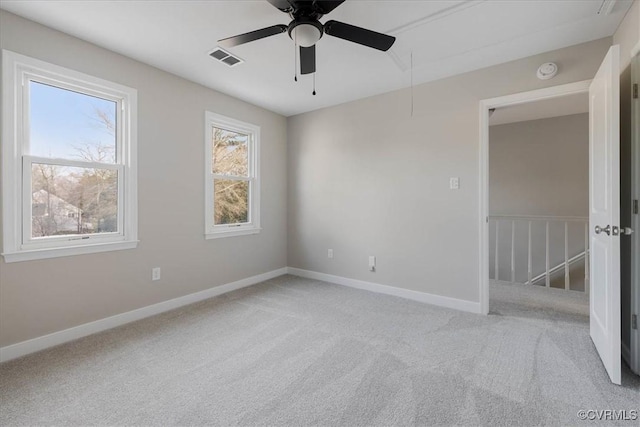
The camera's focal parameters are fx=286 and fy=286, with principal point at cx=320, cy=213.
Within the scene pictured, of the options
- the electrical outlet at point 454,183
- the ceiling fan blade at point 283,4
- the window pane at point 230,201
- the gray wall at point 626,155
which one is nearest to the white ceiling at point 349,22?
the gray wall at point 626,155

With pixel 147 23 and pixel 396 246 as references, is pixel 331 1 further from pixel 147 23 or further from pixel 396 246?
pixel 396 246

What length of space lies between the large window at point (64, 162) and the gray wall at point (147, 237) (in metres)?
0.09

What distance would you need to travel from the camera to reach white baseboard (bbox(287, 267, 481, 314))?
3049mm

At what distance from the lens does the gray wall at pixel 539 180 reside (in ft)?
14.5

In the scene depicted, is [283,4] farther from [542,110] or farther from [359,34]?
[542,110]

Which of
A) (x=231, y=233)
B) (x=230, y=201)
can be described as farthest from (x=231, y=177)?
(x=231, y=233)

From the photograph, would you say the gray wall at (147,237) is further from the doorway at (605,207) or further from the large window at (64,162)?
the doorway at (605,207)

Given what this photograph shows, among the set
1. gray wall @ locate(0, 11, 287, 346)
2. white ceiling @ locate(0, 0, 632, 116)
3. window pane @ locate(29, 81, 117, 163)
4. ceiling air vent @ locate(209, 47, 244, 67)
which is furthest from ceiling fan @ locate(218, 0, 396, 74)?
window pane @ locate(29, 81, 117, 163)

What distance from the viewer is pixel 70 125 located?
96.2 inches

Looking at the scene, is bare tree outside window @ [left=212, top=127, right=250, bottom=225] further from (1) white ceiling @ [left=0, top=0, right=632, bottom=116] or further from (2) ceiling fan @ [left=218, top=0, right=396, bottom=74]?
(2) ceiling fan @ [left=218, top=0, right=396, bottom=74]

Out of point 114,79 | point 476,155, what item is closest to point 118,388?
point 114,79

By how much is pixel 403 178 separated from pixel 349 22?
1820 mm

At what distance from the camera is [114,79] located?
2.62m

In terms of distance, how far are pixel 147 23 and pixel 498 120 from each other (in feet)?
16.1
